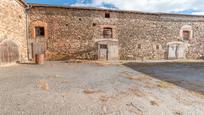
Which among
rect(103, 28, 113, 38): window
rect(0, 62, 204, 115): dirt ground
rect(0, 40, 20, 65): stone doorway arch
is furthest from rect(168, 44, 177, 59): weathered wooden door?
rect(0, 40, 20, 65): stone doorway arch

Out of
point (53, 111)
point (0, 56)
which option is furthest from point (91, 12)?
point (53, 111)

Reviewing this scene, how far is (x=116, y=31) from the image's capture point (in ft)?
48.8

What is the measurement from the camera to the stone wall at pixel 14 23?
9438 mm

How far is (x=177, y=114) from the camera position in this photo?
3498mm

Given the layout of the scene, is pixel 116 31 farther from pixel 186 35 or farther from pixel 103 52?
pixel 186 35

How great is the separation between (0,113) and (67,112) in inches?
51.1

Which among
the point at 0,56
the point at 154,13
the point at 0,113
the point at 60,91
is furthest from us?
the point at 154,13

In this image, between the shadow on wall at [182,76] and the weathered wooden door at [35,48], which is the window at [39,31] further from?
the shadow on wall at [182,76]

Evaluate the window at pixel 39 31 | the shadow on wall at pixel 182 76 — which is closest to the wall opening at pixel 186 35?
the shadow on wall at pixel 182 76

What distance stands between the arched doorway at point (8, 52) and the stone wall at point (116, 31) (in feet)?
8.17

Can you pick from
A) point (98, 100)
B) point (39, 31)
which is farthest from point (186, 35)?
point (98, 100)

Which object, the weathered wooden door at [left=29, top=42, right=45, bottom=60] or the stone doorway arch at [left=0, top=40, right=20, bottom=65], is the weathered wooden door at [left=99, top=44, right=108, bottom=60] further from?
the stone doorway arch at [left=0, top=40, right=20, bottom=65]

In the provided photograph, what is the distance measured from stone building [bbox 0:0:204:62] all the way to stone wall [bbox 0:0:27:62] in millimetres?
71

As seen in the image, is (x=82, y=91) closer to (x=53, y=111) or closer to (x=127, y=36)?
(x=53, y=111)
